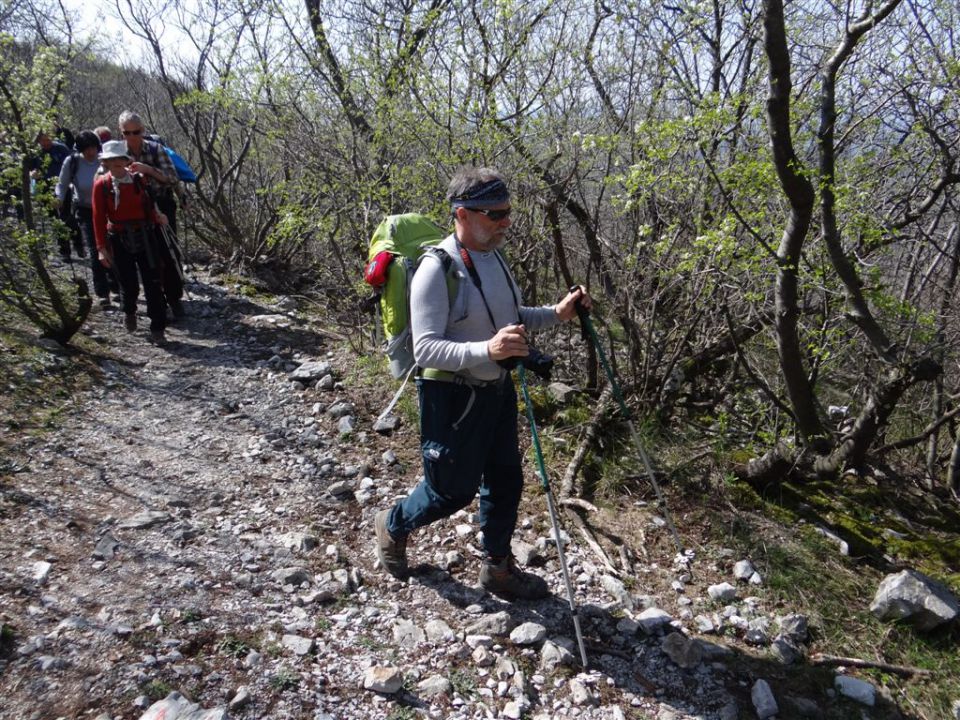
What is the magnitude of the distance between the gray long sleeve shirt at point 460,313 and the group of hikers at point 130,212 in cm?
491

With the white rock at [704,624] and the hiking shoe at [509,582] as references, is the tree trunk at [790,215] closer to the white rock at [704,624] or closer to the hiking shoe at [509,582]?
the white rock at [704,624]

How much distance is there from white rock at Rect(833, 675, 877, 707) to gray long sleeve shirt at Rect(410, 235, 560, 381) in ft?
7.04

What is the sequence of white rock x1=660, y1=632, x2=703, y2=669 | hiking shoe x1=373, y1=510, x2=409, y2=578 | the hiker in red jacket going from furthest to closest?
the hiker in red jacket, hiking shoe x1=373, y1=510, x2=409, y2=578, white rock x1=660, y1=632, x2=703, y2=669

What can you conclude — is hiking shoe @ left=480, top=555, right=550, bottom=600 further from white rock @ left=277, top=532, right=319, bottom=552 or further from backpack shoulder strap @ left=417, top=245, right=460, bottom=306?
backpack shoulder strap @ left=417, top=245, right=460, bottom=306

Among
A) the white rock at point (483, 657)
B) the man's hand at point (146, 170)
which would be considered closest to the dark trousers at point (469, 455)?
the white rock at point (483, 657)

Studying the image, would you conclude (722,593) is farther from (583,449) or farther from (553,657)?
(583,449)

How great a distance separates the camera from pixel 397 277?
3195mm

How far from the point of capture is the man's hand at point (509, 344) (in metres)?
2.71

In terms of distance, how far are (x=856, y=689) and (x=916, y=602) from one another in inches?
26.6

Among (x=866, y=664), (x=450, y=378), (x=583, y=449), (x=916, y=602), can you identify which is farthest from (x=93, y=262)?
(x=916, y=602)

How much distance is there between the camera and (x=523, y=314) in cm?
346

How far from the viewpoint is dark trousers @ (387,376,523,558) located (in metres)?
3.20

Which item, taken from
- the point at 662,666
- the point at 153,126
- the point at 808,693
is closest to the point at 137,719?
the point at 662,666

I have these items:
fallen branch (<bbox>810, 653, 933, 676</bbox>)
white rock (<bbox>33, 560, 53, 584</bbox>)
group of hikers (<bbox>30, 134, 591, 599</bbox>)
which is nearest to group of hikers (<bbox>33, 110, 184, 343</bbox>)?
white rock (<bbox>33, 560, 53, 584</bbox>)
